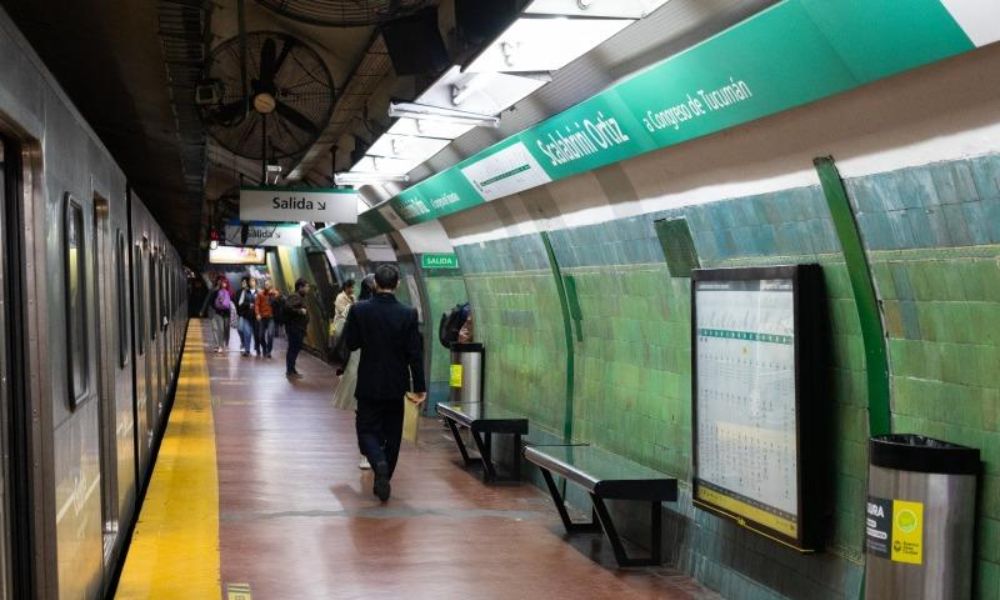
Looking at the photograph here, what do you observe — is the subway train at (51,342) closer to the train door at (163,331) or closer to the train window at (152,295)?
the train window at (152,295)

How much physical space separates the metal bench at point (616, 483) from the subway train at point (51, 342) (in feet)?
8.02

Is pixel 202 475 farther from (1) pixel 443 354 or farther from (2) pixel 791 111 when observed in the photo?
(2) pixel 791 111

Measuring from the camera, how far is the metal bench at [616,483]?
612 cm

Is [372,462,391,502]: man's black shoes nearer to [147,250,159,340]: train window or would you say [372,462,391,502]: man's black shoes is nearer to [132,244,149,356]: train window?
[132,244,149,356]: train window

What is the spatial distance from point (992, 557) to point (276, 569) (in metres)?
3.78

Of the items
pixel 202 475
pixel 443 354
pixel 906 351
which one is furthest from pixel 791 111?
pixel 443 354

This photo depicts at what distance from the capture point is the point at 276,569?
20.5 feet

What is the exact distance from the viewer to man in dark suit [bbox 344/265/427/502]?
8172 millimetres

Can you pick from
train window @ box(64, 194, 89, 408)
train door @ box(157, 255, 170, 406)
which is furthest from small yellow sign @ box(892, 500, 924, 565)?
train door @ box(157, 255, 170, 406)

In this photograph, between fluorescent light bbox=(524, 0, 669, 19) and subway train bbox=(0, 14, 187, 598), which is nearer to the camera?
subway train bbox=(0, 14, 187, 598)

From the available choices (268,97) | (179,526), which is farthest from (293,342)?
(179,526)

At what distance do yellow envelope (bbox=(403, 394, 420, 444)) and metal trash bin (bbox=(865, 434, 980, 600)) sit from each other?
192 inches

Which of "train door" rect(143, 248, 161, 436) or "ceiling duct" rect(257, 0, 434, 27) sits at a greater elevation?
"ceiling duct" rect(257, 0, 434, 27)

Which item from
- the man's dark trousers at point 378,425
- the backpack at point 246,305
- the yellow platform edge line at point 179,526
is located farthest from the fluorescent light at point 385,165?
the backpack at point 246,305
